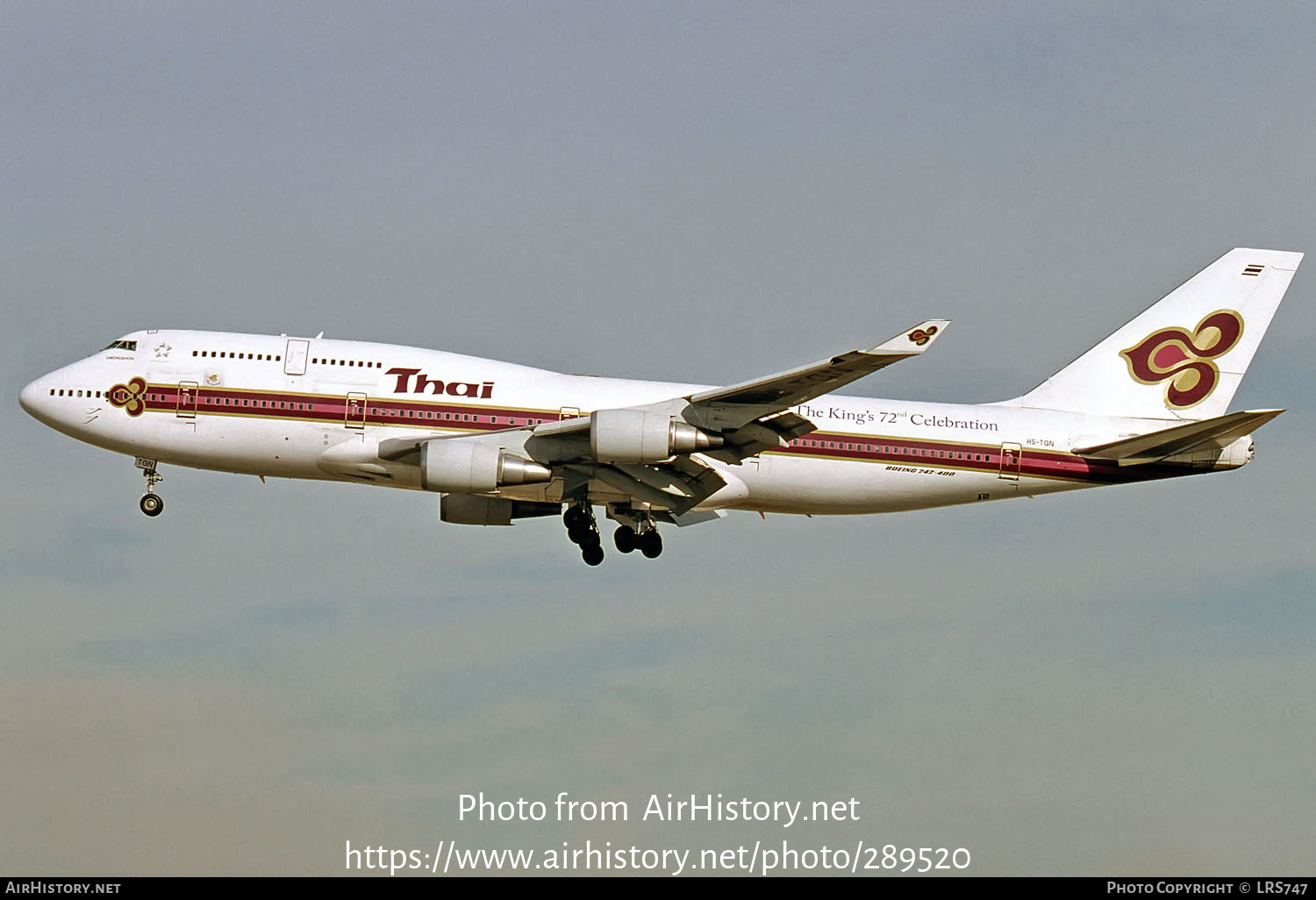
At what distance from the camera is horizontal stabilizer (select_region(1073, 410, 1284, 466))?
3688 centimetres

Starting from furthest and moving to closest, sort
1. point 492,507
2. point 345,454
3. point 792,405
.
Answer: point 492,507, point 345,454, point 792,405

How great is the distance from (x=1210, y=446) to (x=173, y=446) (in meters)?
24.1

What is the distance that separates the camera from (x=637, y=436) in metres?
35.8

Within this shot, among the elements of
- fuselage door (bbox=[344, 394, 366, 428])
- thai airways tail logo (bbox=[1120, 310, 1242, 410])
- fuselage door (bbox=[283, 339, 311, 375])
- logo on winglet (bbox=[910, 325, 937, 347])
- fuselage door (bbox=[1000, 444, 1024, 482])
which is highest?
thai airways tail logo (bbox=[1120, 310, 1242, 410])

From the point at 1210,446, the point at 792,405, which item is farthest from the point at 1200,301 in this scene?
the point at 792,405

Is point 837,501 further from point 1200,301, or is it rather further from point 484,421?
point 1200,301

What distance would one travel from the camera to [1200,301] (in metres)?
43.7

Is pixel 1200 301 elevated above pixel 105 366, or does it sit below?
above

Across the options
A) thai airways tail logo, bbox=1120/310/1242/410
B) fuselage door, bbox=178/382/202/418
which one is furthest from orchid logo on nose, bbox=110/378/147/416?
thai airways tail logo, bbox=1120/310/1242/410

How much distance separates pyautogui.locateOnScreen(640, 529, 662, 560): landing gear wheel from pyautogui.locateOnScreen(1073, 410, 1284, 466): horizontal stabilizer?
10.3 meters

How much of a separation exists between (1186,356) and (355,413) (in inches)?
831

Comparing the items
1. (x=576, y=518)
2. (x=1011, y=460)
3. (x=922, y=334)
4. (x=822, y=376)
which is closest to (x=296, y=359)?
(x=576, y=518)

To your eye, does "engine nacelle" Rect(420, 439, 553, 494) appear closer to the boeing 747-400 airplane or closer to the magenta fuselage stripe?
the boeing 747-400 airplane

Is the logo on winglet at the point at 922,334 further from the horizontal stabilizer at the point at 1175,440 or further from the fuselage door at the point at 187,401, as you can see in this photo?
the fuselage door at the point at 187,401
